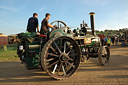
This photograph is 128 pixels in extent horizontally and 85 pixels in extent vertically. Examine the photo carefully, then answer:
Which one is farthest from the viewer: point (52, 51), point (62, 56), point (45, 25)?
point (45, 25)

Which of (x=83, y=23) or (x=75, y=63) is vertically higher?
(x=83, y=23)

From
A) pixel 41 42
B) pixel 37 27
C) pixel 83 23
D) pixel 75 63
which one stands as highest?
pixel 83 23

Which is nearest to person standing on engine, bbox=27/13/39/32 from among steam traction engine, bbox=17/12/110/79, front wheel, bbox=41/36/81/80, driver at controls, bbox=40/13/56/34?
driver at controls, bbox=40/13/56/34

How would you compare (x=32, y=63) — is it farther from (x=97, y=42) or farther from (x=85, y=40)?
(x=97, y=42)

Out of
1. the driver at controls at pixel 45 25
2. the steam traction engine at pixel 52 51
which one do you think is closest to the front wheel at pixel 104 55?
the steam traction engine at pixel 52 51

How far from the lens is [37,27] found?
4.81 metres

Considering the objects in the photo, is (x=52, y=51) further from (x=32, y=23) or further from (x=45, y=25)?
(x=32, y=23)

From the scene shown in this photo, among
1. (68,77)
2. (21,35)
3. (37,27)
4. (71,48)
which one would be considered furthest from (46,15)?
(68,77)

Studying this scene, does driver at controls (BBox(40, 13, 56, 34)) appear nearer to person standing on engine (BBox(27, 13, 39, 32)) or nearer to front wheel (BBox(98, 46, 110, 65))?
person standing on engine (BBox(27, 13, 39, 32))

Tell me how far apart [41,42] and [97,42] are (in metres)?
3.22

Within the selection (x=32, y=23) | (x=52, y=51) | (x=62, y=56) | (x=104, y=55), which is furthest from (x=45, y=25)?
(x=104, y=55)

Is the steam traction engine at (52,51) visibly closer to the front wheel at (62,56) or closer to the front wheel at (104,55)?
the front wheel at (62,56)

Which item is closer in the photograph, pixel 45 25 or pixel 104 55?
pixel 45 25

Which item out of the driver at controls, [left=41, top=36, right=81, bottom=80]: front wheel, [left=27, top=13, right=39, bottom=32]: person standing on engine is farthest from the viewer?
[left=27, top=13, right=39, bottom=32]: person standing on engine
